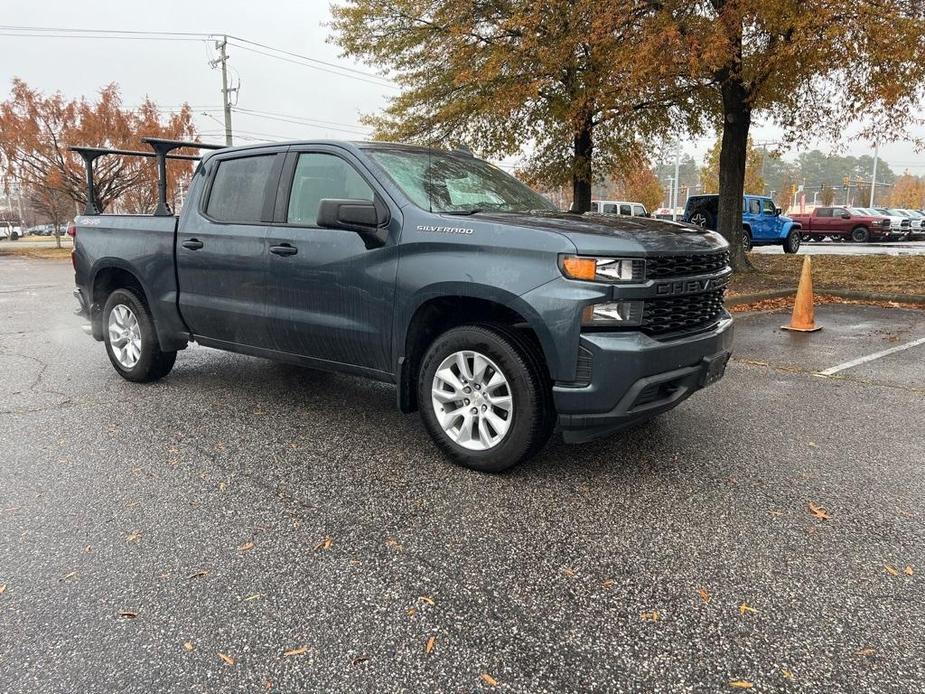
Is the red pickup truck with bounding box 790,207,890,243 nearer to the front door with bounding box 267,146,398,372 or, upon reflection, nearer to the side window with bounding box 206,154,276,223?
the side window with bounding box 206,154,276,223

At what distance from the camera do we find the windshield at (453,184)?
4.11 m

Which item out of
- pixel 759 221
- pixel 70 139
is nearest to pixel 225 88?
pixel 70 139

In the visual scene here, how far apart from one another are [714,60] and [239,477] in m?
9.79

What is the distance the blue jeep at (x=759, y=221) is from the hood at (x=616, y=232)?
780 inches

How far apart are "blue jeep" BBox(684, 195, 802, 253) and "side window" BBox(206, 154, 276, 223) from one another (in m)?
20.1

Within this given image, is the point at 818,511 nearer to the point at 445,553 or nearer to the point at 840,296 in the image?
the point at 445,553

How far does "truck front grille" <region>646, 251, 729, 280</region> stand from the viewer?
347cm

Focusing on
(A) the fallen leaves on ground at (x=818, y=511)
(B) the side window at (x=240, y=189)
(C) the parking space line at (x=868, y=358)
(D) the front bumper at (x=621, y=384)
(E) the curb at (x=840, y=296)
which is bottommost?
(A) the fallen leaves on ground at (x=818, y=511)

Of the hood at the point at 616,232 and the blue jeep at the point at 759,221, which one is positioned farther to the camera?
the blue jeep at the point at 759,221

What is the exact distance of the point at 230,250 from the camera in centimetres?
480

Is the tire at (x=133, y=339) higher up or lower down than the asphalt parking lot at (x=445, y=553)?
higher up

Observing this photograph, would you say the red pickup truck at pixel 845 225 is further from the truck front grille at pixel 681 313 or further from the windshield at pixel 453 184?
the truck front grille at pixel 681 313

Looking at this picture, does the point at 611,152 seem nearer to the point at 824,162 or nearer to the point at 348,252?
the point at 348,252

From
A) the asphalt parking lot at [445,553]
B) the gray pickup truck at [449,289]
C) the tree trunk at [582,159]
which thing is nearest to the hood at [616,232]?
the gray pickup truck at [449,289]
